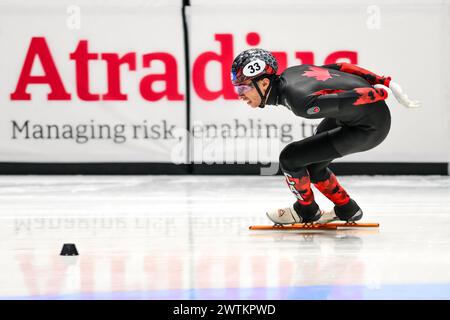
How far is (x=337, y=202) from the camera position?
6348 millimetres

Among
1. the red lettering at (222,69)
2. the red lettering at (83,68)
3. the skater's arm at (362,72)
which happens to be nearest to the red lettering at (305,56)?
the red lettering at (222,69)

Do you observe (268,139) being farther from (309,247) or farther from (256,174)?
(309,247)

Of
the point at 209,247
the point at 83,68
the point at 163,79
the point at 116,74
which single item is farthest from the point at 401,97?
the point at 83,68

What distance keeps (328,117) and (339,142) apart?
21cm

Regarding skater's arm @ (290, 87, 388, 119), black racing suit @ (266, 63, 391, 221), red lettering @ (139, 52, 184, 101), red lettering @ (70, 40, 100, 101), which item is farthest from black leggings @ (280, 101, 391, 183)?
red lettering @ (70, 40, 100, 101)

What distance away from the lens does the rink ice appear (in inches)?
171

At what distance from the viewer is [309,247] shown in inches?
219

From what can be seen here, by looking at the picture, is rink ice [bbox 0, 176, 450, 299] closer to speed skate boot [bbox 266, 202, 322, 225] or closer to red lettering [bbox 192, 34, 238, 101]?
speed skate boot [bbox 266, 202, 322, 225]

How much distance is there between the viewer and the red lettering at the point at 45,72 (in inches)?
425

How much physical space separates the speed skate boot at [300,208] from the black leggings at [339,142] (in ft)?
0.20

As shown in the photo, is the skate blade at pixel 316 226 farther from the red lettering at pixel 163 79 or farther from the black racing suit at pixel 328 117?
the red lettering at pixel 163 79

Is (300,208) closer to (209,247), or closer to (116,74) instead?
(209,247)

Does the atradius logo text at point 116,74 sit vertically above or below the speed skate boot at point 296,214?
above

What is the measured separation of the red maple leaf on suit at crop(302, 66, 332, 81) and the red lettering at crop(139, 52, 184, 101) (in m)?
4.91
